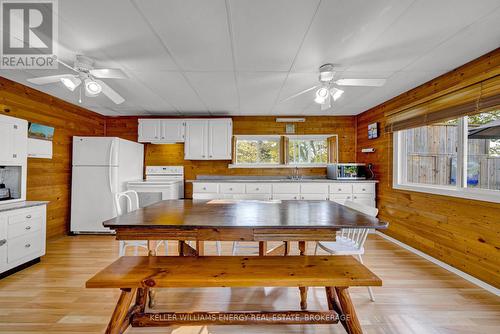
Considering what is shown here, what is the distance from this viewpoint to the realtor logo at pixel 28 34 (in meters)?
1.56

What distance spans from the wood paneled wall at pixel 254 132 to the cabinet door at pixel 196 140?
13.1 inches

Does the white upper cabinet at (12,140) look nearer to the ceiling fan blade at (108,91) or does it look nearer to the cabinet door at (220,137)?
the ceiling fan blade at (108,91)

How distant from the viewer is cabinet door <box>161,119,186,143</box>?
437 cm

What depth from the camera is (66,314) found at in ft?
5.75

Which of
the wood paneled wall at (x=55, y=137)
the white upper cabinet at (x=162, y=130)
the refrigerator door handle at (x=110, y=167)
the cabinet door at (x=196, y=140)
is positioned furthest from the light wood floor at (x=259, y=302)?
the white upper cabinet at (x=162, y=130)

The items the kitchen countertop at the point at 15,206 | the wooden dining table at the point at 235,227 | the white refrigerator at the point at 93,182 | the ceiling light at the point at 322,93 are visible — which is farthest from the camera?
the white refrigerator at the point at 93,182

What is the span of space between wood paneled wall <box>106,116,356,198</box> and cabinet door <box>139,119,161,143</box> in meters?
0.38

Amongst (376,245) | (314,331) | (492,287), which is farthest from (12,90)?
(492,287)

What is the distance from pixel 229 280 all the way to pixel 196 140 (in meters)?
3.41

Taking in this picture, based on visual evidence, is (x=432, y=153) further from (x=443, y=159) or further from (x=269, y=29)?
(x=269, y=29)

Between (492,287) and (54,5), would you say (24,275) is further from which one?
(492,287)

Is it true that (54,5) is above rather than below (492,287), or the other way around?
above

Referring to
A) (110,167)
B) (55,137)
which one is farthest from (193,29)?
(55,137)

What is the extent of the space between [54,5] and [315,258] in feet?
8.56
